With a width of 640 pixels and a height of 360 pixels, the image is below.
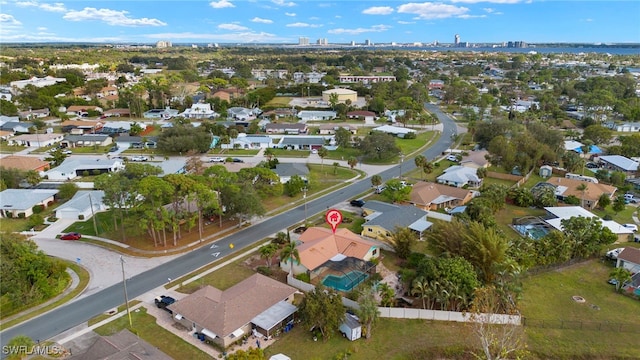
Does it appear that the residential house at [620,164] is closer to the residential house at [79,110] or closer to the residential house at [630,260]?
the residential house at [630,260]

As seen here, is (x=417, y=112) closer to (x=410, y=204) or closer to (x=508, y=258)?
(x=410, y=204)

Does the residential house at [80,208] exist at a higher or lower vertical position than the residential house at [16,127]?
lower

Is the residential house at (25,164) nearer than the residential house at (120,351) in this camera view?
No

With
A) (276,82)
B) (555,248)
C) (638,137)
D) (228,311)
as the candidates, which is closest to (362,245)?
(228,311)

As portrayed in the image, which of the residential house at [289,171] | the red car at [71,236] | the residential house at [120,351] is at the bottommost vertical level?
the red car at [71,236]

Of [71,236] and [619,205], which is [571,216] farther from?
[71,236]

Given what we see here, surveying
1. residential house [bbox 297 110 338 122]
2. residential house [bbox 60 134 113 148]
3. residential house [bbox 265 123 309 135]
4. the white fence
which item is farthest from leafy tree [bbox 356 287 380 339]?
residential house [bbox 297 110 338 122]

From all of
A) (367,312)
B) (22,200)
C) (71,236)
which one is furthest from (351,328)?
(22,200)

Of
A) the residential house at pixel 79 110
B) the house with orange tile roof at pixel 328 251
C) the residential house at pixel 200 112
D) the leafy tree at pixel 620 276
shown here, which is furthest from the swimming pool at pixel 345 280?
the residential house at pixel 79 110
